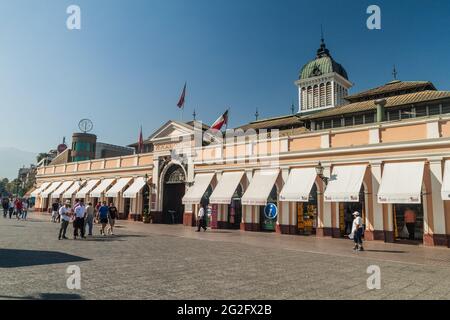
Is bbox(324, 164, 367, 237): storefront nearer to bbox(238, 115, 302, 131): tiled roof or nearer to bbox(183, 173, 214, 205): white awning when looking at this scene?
bbox(238, 115, 302, 131): tiled roof

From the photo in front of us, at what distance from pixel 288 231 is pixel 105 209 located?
A: 37.5 ft

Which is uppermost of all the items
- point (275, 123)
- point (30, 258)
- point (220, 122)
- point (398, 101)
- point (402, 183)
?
point (275, 123)

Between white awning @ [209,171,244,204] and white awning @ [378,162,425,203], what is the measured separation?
9.86 m

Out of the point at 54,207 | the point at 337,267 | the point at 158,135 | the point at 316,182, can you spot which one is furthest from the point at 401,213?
the point at 54,207

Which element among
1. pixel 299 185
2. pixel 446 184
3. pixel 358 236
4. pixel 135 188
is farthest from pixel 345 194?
pixel 135 188

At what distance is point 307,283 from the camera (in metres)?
7.63

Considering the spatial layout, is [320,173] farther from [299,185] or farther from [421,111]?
[421,111]

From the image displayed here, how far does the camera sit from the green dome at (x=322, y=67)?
40150 millimetres

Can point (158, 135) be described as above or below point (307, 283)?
above

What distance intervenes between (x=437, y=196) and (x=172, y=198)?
20.9 m

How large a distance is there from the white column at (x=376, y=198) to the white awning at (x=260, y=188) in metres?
6.19

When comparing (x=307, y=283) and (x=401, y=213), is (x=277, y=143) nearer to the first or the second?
(x=401, y=213)

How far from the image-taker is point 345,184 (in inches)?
749

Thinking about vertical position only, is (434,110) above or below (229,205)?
above
